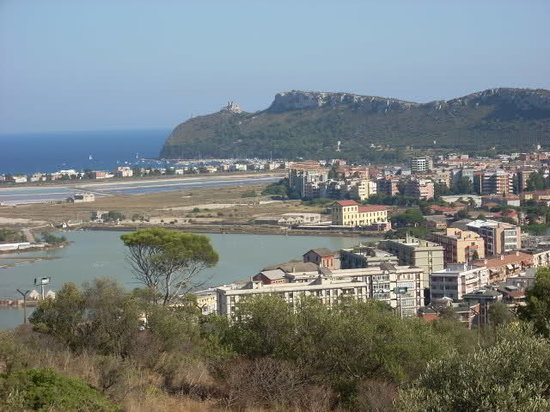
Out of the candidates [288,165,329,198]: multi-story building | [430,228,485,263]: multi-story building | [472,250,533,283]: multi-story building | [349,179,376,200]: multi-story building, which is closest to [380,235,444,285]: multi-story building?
[472,250,533,283]: multi-story building

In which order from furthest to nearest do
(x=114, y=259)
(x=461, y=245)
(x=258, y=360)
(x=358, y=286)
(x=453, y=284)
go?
(x=114, y=259) → (x=461, y=245) → (x=453, y=284) → (x=358, y=286) → (x=258, y=360)

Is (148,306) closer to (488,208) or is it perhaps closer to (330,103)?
(488,208)

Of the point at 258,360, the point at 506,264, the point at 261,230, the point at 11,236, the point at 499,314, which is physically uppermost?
the point at 258,360

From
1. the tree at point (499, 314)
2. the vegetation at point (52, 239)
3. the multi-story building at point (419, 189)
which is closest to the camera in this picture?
the tree at point (499, 314)

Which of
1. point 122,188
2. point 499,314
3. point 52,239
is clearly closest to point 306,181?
point 122,188

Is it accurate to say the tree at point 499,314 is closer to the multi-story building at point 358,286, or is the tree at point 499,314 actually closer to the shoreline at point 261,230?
the multi-story building at point 358,286

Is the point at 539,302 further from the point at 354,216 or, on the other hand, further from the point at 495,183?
the point at 495,183

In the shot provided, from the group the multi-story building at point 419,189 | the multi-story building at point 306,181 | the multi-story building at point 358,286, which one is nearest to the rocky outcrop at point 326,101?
Result: the multi-story building at point 306,181
